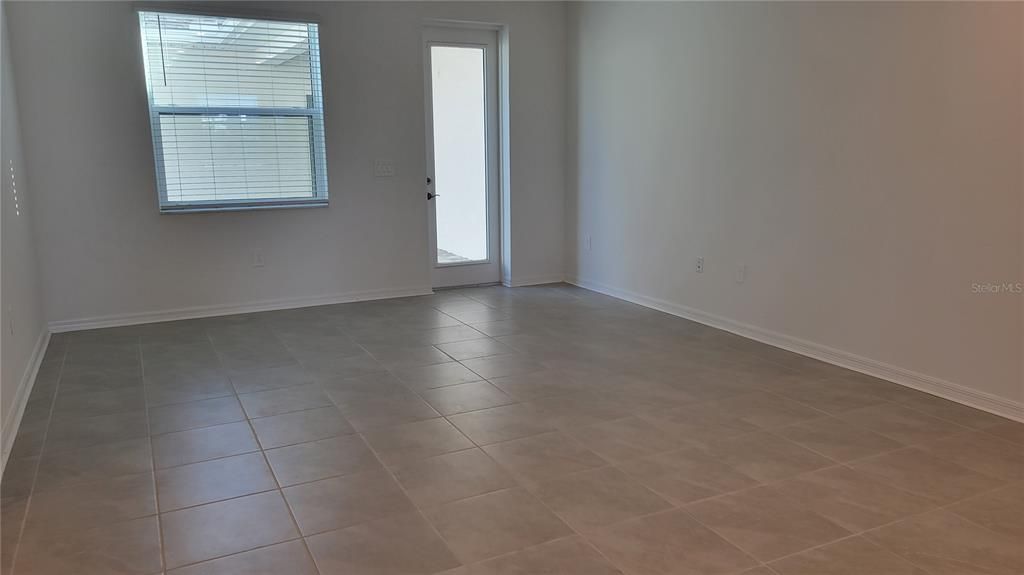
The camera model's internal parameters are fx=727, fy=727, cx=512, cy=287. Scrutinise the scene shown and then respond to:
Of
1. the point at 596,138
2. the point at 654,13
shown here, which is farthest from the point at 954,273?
the point at 596,138

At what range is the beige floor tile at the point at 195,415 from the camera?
314 cm

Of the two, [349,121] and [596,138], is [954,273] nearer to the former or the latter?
[596,138]

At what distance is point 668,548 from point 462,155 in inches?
176

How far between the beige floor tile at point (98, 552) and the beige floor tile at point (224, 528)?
50 mm

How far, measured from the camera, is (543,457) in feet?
9.09

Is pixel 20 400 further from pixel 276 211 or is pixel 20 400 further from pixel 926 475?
pixel 926 475

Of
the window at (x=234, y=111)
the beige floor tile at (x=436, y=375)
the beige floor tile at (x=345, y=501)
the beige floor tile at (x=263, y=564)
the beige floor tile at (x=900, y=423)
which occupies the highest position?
the window at (x=234, y=111)

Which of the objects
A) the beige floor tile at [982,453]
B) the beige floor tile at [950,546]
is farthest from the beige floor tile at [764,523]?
the beige floor tile at [982,453]

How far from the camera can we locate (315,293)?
5.57 m

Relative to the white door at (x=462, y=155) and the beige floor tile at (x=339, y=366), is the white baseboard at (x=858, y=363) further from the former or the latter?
the beige floor tile at (x=339, y=366)

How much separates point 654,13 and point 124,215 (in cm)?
390

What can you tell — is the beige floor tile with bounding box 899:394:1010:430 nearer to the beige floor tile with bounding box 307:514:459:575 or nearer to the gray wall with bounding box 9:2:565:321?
the beige floor tile with bounding box 307:514:459:575

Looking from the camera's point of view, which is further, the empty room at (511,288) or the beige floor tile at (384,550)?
the empty room at (511,288)

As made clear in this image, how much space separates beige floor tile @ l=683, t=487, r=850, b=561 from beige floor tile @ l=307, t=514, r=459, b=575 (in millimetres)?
833
